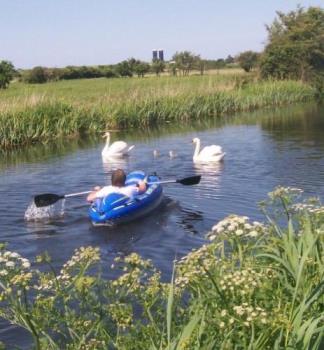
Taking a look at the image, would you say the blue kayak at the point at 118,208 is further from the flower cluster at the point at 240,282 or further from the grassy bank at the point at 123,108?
the grassy bank at the point at 123,108

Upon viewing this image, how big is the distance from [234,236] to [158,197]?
7255mm

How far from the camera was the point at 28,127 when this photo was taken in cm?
2230

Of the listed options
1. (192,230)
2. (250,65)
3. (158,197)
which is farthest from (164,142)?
(250,65)

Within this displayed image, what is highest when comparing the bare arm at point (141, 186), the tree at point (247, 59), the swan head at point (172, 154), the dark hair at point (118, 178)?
the tree at point (247, 59)

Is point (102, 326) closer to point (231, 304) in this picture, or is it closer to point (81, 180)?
point (231, 304)

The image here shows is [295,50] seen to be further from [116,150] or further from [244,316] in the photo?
[244,316]

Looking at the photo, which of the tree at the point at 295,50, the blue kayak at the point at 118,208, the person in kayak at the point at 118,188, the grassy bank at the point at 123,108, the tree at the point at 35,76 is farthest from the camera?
the tree at the point at 35,76

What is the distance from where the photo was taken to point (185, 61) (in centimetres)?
8006

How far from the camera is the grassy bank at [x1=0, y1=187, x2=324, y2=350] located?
338 centimetres

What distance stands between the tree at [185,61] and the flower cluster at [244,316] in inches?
3013

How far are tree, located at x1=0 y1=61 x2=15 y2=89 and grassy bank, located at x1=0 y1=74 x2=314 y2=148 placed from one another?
23811mm

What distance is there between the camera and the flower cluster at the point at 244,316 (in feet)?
10.5

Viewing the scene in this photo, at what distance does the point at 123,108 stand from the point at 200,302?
77.2 feet

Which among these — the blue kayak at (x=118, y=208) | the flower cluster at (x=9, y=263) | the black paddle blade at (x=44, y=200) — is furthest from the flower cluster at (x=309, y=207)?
the black paddle blade at (x=44, y=200)
